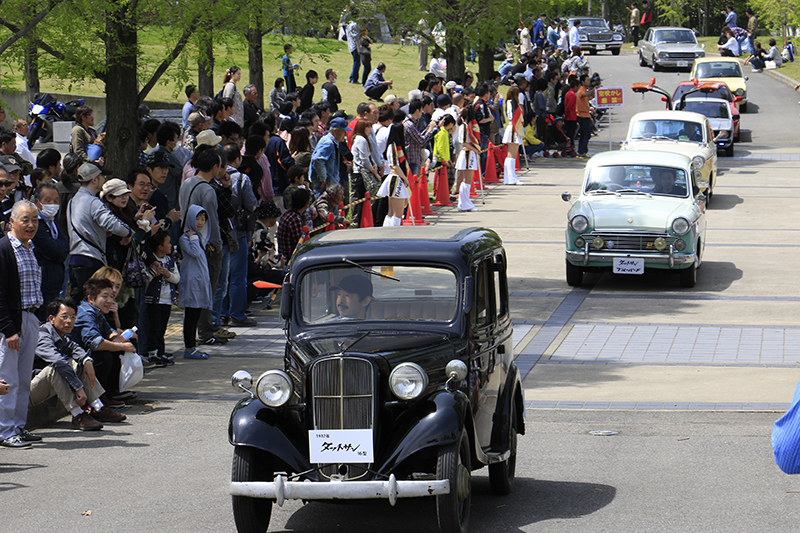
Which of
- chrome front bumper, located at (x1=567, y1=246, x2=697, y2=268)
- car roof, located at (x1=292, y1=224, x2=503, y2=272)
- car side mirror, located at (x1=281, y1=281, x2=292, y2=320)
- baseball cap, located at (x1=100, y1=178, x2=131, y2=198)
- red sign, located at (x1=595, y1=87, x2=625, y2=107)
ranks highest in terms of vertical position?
red sign, located at (x1=595, y1=87, x2=625, y2=107)

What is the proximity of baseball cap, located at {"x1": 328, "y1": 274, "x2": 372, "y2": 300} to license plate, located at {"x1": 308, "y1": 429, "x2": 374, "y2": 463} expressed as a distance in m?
1.13

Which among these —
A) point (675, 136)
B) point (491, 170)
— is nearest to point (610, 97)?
point (491, 170)

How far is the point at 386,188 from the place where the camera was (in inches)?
652

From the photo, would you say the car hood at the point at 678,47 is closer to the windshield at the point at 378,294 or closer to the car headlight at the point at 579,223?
the car headlight at the point at 579,223

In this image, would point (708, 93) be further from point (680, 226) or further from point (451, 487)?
point (451, 487)

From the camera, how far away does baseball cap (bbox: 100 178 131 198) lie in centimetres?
1002

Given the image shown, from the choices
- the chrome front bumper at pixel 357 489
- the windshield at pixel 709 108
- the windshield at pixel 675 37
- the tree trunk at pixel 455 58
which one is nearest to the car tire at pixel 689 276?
the chrome front bumper at pixel 357 489

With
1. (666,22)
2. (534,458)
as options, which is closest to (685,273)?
(534,458)

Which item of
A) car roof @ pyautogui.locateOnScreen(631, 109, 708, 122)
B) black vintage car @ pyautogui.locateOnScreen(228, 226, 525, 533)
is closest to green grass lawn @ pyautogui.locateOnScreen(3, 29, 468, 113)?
car roof @ pyautogui.locateOnScreen(631, 109, 708, 122)

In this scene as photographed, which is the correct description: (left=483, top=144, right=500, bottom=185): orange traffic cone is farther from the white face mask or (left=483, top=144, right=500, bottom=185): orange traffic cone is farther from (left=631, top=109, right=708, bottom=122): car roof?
the white face mask

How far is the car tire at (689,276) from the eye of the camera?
574 inches

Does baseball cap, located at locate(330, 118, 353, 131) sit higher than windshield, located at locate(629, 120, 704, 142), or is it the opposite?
baseball cap, located at locate(330, 118, 353, 131)

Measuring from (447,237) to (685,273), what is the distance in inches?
333

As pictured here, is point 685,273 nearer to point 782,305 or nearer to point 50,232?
point 782,305
